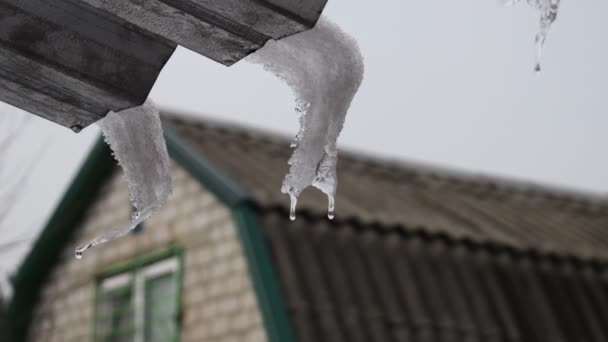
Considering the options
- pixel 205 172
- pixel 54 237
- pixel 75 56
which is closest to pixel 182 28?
pixel 75 56

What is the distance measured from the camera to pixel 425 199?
11508 mm

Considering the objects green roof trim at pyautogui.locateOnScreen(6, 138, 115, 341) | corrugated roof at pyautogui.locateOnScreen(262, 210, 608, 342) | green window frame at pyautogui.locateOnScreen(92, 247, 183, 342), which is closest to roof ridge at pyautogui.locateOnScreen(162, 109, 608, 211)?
green roof trim at pyautogui.locateOnScreen(6, 138, 115, 341)

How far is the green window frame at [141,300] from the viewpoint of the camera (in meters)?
9.70

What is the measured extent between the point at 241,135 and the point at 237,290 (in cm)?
327

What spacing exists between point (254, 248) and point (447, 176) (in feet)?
17.8

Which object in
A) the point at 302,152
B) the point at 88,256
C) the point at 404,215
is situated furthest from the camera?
the point at 88,256

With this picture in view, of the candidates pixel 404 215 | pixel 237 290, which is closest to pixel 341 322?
pixel 237 290

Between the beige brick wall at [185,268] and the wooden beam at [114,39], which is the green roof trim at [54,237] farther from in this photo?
the wooden beam at [114,39]

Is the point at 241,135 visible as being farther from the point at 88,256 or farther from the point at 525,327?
the point at 525,327

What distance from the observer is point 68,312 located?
36.9 ft

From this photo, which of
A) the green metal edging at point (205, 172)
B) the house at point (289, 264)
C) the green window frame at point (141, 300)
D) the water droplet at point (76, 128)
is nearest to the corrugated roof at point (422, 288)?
the house at point (289, 264)

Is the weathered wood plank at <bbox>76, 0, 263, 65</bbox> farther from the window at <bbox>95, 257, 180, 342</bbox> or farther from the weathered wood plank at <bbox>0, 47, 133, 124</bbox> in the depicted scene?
the window at <bbox>95, 257, 180, 342</bbox>

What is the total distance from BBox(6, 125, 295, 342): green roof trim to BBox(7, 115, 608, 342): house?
16 mm

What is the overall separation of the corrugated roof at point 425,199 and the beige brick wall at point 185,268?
479 mm
